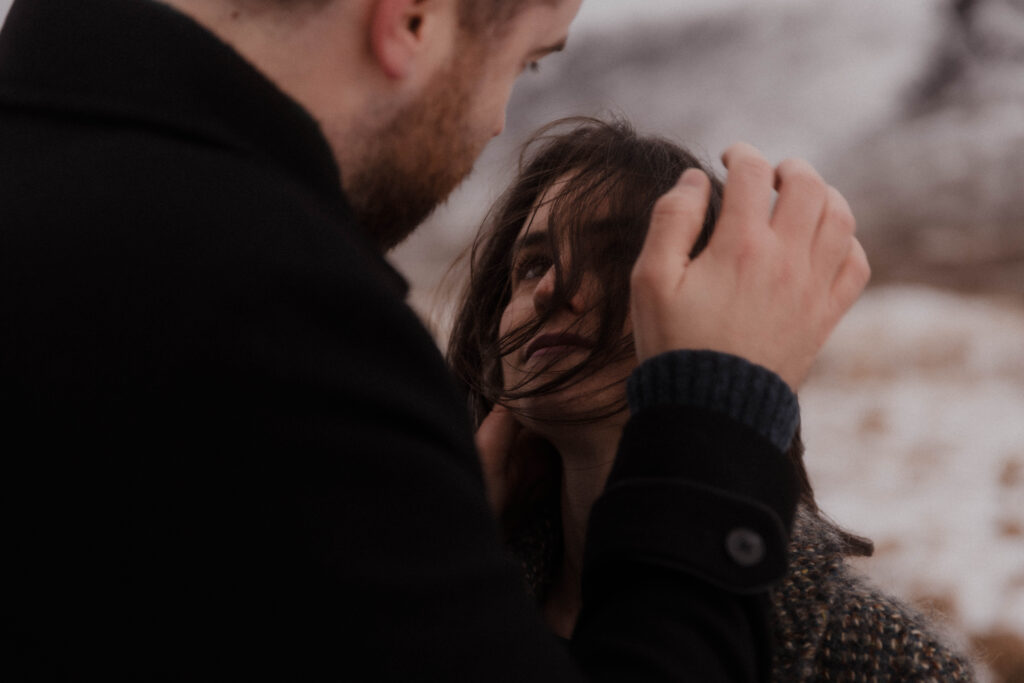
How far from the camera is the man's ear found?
0.49m

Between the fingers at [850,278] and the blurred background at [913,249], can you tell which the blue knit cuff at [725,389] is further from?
the blurred background at [913,249]

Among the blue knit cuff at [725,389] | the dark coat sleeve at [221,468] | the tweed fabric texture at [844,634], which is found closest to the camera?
the dark coat sleeve at [221,468]

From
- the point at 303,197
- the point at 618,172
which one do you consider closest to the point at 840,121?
the point at 618,172

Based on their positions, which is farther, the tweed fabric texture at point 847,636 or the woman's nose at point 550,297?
the woman's nose at point 550,297

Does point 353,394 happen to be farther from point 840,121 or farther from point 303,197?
point 840,121

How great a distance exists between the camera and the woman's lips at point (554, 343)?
98 centimetres

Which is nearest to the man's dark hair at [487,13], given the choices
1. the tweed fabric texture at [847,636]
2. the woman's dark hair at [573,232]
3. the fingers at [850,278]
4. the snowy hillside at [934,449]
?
the fingers at [850,278]

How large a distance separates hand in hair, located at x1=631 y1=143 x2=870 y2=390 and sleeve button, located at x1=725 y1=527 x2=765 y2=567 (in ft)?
0.32

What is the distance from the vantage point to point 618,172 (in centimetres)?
107

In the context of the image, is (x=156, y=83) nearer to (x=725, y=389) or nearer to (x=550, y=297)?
(x=725, y=389)

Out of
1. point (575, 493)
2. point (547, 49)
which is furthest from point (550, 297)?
point (547, 49)

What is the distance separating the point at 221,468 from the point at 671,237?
29cm

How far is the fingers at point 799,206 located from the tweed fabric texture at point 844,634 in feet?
1.45

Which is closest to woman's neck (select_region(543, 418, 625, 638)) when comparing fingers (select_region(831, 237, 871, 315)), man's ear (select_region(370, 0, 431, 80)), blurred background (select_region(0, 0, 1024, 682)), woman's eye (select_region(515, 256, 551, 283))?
woman's eye (select_region(515, 256, 551, 283))
